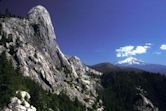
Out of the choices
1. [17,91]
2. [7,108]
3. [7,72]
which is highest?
[7,72]

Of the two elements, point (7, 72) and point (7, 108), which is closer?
point (7, 108)

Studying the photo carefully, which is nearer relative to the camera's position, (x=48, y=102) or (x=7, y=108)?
(x=7, y=108)

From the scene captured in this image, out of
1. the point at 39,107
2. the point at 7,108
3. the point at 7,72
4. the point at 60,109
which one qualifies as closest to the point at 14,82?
the point at 7,72

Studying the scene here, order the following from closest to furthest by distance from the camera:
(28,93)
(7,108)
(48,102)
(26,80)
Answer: (7,108), (28,93), (48,102), (26,80)

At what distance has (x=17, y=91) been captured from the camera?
155m

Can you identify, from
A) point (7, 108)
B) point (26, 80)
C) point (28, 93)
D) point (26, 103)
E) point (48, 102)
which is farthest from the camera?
point (26, 80)

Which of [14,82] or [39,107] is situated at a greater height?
[14,82]

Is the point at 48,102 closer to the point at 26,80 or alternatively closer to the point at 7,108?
the point at 26,80

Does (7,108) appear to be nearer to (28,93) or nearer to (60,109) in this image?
(28,93)

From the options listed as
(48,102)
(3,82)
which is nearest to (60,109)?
(48,102)

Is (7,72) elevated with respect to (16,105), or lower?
elevated

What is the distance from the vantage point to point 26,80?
647ft

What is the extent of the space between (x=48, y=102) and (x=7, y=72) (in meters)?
31.9

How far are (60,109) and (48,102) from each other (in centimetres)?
1704
